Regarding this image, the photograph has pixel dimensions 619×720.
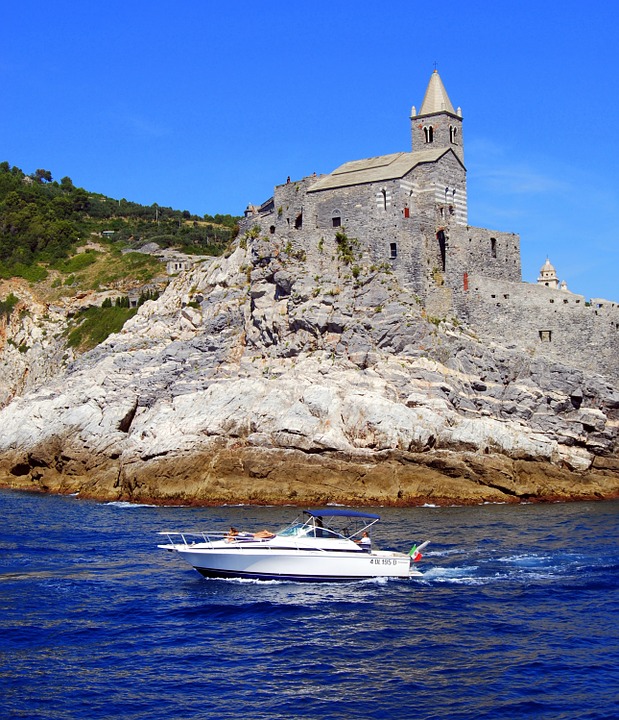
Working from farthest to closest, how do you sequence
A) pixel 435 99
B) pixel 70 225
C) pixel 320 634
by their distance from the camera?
pixel 70 225 < pixel 435 99 < pixel 320 634

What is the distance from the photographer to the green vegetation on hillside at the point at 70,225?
90.4m

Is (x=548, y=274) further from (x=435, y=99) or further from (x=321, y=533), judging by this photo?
(x=321, y=533)

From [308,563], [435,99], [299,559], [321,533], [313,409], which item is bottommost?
[308,563]

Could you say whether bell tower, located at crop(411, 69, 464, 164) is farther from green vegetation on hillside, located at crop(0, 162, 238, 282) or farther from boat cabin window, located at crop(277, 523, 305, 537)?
boat cabin window, located at crop(277, 523, 305, 537)

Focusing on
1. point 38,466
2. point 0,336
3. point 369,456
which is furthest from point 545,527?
point 0,336

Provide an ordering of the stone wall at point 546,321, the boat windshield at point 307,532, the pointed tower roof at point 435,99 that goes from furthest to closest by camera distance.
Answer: the pointed tower roof at point 435,99
the stone wall at point 546,321
the boat windshield at point 307,532

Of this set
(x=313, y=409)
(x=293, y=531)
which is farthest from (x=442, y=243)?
(x=293, y=531)

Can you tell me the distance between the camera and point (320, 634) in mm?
23453

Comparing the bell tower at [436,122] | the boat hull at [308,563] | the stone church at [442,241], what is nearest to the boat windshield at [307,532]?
the boat hull at [308,563]

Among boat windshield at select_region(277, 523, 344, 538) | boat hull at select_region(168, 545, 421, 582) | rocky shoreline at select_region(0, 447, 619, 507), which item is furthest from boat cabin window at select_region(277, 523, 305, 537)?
rocky shoreline at select_region(0, 447, 619, 507)

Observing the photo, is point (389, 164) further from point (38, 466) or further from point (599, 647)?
point (599, 647)

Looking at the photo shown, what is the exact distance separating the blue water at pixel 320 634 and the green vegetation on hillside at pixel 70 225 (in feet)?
178

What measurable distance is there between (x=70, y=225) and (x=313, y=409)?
61204mm

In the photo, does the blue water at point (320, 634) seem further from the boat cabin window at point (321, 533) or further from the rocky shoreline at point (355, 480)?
the rocky shoreline at point (355, 480)
